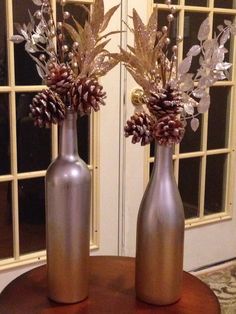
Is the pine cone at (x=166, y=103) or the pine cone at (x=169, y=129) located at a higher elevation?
the pine cone at (x=166, y=103)

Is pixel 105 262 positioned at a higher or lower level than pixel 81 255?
lower

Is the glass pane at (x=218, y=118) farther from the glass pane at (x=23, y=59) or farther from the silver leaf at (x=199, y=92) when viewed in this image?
the silver leaf at (x=199, y=92)

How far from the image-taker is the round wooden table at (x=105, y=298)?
1043 mm

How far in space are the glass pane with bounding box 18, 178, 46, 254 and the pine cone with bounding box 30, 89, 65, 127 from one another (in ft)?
2.88

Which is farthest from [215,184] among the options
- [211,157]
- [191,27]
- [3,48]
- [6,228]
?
[3,48]

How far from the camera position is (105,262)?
1.29 metres

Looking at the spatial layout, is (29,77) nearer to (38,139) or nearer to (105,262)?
(38,139)

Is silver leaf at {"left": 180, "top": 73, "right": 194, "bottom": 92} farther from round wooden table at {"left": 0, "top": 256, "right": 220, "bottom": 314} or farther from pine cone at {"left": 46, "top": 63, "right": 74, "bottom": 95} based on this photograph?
round wooden table at {"left": 0, "top": 256, "right": 220, "bottom": 314}

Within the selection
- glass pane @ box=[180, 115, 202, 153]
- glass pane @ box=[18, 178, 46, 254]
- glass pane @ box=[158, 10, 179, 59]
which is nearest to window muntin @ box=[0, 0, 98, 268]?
glass pane @ box=[18, 178, 46, 254]

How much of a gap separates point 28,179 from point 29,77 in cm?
40

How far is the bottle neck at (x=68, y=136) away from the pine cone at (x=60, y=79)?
2.1 inches

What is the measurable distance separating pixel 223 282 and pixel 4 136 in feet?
4.06

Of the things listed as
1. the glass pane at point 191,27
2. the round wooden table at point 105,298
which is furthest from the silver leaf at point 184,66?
the glass pane at point 191,27

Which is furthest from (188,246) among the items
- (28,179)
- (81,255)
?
(81,255)
